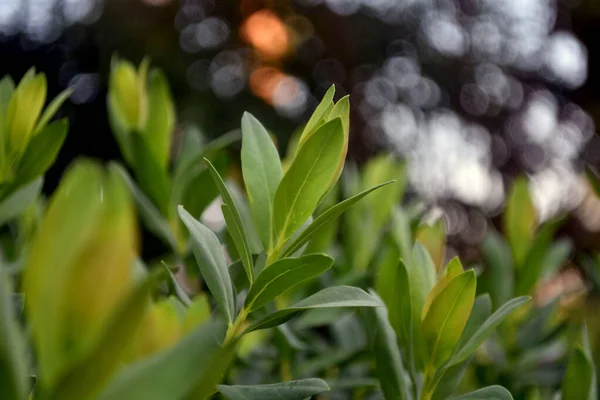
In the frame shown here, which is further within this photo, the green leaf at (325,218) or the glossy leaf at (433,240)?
the glossy leaf at (433,240)

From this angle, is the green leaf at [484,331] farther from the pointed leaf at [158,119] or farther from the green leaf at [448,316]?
the pointed leaf at [158,119]

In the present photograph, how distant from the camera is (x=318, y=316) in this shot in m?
0.71

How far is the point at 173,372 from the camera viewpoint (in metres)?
0.24

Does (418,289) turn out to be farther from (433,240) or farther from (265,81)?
(265,81)

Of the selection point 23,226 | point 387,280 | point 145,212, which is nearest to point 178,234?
point 145,212

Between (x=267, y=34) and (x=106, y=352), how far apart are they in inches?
199

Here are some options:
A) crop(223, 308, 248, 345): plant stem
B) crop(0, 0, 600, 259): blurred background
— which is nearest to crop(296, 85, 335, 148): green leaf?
crop(223, 308, 248, 345): plant stem

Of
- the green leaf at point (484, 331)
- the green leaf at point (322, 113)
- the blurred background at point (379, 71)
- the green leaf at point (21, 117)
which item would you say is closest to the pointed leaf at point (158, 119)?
the green leaf at point (21, 117)

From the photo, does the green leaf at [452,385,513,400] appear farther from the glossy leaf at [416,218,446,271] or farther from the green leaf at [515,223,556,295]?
the green leaf at [515,223,556,295]

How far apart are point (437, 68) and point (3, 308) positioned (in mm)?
5385

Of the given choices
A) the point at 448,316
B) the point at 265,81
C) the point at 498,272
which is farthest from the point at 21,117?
the point at 265,81

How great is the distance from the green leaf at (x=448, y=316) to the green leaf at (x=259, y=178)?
135 millimetres

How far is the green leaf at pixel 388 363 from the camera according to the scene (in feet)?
1.53

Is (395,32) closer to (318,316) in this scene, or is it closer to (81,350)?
(318,316)
